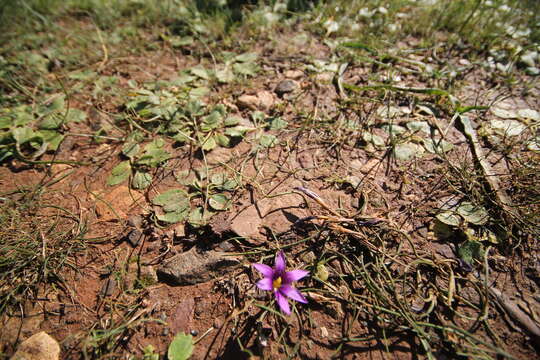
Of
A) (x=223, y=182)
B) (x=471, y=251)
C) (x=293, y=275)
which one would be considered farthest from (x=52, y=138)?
(x=471, y=251)

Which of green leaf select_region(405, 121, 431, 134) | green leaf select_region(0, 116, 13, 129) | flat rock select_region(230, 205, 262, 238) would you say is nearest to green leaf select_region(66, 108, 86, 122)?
green leaf select_region(0, 116, 13, 129)

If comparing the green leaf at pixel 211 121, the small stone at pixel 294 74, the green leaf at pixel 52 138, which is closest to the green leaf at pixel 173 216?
the green leaf at pixel 211 121

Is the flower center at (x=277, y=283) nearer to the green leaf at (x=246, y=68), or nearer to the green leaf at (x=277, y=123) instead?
the green leaf at (x=277, y=123)

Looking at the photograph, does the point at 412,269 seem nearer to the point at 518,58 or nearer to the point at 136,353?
the point at 136,353

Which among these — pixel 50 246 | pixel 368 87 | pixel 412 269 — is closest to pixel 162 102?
pixel 50 246

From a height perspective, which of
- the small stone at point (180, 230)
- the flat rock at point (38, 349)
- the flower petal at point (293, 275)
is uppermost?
the flower petal at point (293, 275)

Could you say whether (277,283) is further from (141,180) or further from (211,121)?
(211,121)
